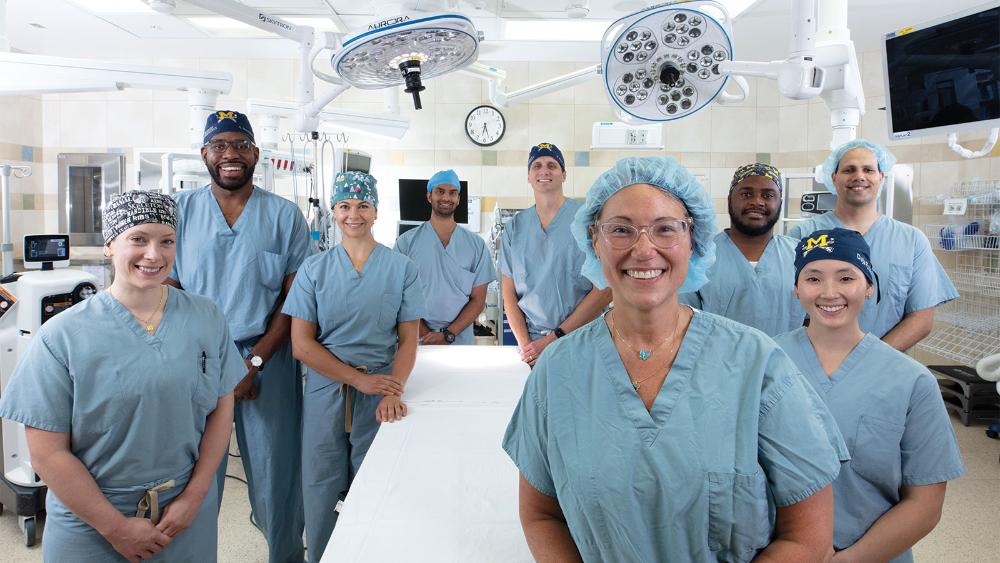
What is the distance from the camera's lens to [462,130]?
607 centimetres

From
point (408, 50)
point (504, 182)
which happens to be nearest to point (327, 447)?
point (408, 50)

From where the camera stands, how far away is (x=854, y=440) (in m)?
1.25

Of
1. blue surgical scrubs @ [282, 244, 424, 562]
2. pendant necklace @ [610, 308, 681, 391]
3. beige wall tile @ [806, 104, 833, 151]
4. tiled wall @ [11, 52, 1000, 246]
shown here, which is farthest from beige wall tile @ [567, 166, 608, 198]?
pendant necklace @ [610, 308, 681, 391]

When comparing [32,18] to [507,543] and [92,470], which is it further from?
[507,543]

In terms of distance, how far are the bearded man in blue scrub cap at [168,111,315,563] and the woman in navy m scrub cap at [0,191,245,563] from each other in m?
0.61

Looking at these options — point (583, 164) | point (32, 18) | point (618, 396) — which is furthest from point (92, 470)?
point (583, 164)

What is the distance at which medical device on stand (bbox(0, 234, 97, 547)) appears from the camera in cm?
243

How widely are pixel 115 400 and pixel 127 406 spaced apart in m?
0.03

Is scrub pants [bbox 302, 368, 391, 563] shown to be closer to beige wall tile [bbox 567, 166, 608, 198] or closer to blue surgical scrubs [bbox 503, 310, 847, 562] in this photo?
blue surgical scrubs [bbox 503, 310, 847, 562]

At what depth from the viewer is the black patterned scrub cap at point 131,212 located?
1444 mm

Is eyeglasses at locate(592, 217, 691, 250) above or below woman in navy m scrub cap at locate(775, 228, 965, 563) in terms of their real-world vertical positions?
above

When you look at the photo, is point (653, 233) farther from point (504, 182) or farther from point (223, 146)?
point (504, 182)

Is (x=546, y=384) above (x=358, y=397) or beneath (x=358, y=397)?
above

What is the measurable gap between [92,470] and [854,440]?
1.65 meters
